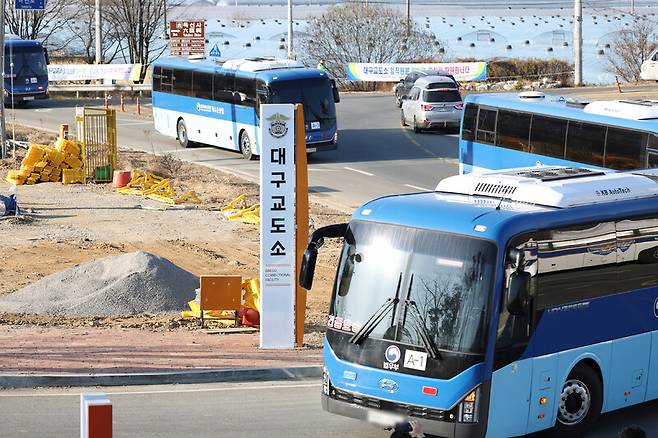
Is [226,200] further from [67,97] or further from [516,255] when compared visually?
[67,97]

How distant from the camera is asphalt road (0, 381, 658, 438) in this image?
12.7 meters

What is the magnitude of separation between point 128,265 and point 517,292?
32.1 feet

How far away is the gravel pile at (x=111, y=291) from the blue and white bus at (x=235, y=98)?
680 inches

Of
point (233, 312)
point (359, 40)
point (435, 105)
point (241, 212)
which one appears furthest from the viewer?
point (359, 40)

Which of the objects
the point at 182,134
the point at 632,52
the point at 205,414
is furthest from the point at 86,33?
the point at 205,414

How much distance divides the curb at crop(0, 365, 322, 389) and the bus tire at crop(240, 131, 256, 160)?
23878mm

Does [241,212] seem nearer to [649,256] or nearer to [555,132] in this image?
[555,132]

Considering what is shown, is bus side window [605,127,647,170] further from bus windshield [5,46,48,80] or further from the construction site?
bus windshield [5,46,48,80]

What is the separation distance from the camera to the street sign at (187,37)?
5131cm

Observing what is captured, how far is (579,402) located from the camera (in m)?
12.8

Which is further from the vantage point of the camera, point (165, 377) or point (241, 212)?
point (241, 212)

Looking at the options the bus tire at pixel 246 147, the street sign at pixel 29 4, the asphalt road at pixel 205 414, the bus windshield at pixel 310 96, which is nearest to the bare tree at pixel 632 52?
the bus windshield at pixel 310 96

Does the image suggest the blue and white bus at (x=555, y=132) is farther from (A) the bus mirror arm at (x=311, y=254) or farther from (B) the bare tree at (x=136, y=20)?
(B) the bare tree at (x=136, y=20)

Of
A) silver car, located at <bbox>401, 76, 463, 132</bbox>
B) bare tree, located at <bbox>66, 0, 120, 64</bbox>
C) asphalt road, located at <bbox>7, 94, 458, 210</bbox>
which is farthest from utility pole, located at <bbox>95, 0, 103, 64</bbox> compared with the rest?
silver car, located at <bbox>401, 76, 463, 132</bbox>
